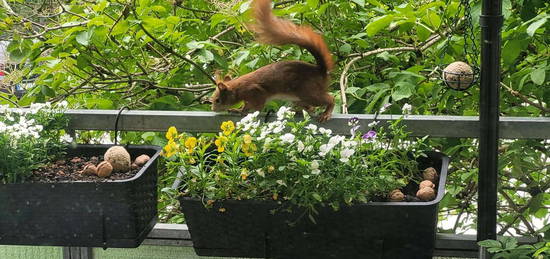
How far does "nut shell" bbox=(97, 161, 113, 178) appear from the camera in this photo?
1.47m

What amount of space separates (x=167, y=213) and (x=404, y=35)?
858 mm

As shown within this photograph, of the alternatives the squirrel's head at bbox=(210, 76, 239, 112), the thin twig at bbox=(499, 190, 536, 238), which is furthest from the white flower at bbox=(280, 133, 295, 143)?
the thin twig at bbox=(499, 190, 536, 238)

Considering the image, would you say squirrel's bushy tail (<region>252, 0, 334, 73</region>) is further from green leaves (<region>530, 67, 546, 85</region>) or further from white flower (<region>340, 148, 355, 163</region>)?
green leaves (<region>530, 67, 546, 85</region>)

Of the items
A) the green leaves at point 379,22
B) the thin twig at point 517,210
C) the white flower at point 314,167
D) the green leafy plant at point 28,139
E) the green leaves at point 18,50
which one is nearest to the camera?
the white flower at point 314,167

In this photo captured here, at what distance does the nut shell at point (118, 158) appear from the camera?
1.52 m

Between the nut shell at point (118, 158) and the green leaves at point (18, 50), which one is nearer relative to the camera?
the nut shell at point (118, 158)

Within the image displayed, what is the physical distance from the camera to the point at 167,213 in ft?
7.53

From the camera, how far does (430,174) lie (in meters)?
1.50

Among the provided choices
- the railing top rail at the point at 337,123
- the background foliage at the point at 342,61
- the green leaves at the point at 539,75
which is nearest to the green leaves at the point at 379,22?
the background foliage at the point at 342,61

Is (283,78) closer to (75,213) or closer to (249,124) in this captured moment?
→ (249,124)

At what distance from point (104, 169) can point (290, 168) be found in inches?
14.2

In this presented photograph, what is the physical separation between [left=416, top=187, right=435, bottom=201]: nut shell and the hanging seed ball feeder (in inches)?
9.6

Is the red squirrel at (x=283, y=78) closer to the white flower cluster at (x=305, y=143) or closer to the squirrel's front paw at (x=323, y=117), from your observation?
the squirrel's front paw at (x=323, y=117)

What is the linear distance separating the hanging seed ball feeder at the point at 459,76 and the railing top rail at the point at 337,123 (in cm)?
7
